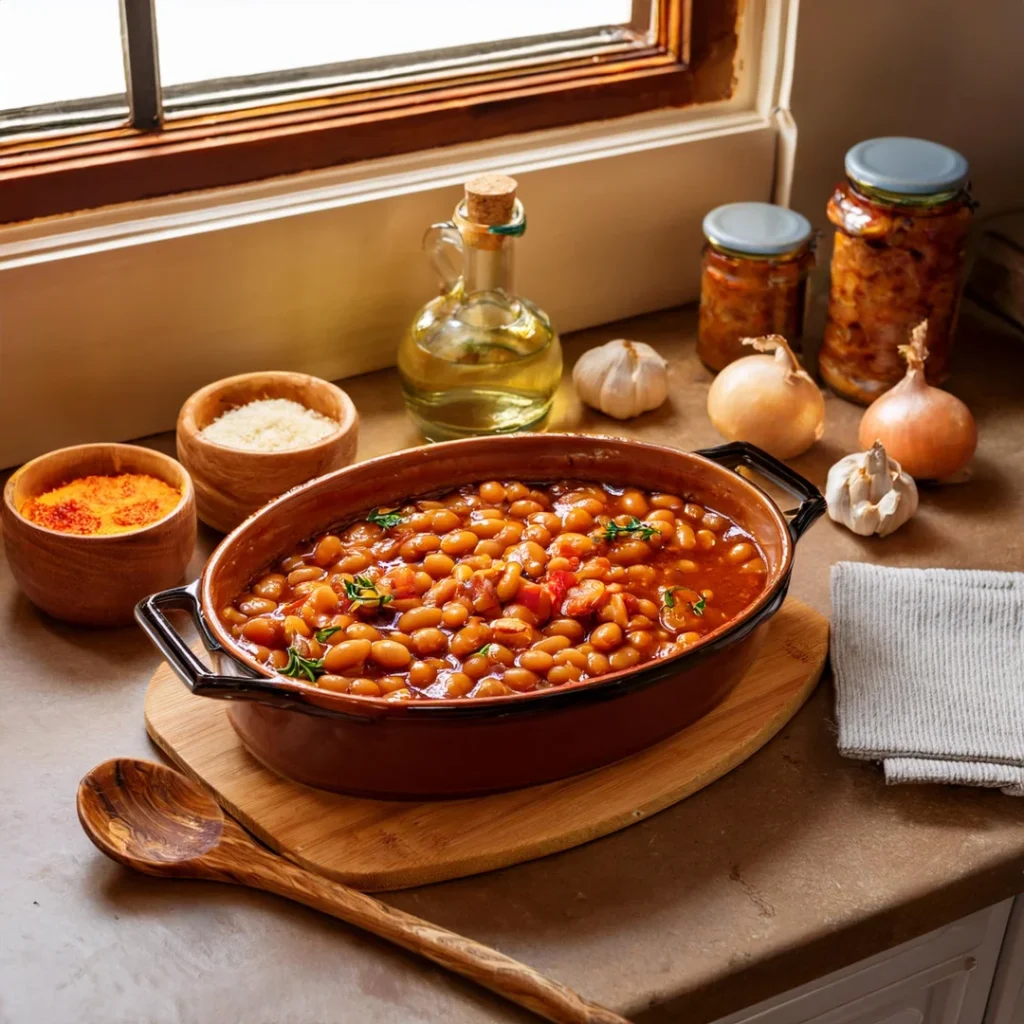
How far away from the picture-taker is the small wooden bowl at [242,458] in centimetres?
130

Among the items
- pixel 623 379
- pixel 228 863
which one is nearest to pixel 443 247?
pixel 623 379

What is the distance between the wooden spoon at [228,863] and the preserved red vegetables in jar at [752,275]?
85 centimetres

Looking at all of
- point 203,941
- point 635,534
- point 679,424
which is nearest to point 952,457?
point 679,424

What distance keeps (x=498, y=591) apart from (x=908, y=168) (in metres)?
0.69

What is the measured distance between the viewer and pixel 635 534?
3.99 feet

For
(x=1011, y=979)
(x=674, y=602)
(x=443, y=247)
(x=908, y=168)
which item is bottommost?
(x=1011, y=979)

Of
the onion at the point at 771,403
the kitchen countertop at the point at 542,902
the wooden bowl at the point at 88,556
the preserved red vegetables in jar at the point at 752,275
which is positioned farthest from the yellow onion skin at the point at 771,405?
the wooden bowl at the point at 88,556

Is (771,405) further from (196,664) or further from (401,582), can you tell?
(196,664)

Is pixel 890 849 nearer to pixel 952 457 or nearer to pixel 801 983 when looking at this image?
pixel 801 983

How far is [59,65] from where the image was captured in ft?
4.62

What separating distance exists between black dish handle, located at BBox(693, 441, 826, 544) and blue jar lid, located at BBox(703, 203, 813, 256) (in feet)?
1.06

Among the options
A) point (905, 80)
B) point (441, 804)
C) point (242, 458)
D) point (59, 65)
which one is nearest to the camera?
point (441, 804)

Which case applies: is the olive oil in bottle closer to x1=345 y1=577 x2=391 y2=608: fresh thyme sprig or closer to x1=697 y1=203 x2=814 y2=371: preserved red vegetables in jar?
x1=697 y1=203 x2=814 y2=371: preserved red vegetables in jar

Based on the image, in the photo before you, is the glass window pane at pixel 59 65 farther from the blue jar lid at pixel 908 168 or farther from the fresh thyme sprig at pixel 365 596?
the blue jar lid at pixel 908 168
